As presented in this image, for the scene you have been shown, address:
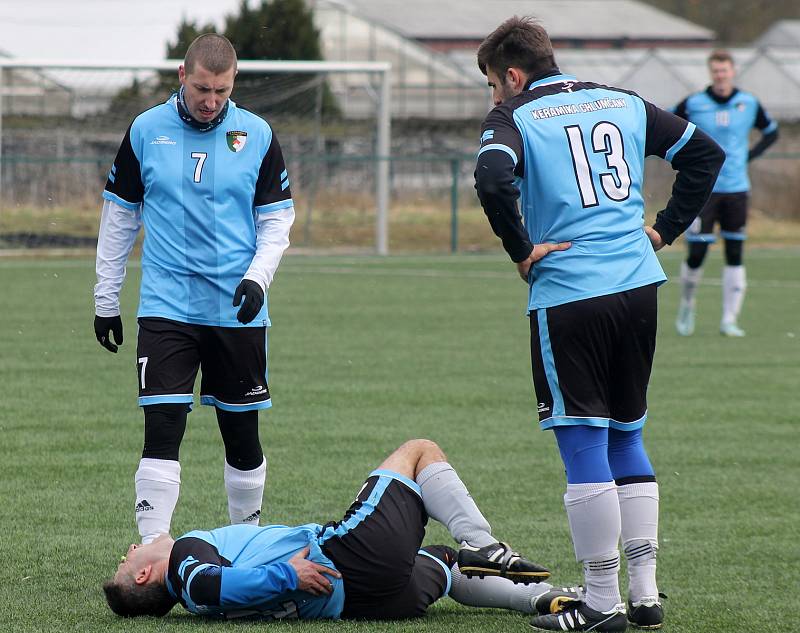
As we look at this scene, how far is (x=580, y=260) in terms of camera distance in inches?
178

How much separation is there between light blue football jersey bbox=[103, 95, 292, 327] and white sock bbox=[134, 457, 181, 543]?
0.58 meters

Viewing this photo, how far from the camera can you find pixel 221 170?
208 inches

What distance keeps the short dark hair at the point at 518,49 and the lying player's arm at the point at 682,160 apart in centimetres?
42

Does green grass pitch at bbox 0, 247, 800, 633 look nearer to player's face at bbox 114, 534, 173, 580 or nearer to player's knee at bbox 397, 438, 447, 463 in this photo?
player's face at bbox 114, 534, 173, 580

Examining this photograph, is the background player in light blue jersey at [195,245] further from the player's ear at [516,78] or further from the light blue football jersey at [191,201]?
the player's ear at [516,78]

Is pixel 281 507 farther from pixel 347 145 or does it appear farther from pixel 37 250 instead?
pixel 347 145

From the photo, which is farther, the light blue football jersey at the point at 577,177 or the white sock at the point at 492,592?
the white sock at the point at 492,592

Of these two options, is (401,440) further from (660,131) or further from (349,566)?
(660,131)

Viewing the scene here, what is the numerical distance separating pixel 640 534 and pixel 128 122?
2019 centimetres

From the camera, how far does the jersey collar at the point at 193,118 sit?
5254 millimetres

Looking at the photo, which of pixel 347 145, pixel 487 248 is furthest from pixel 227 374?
pixel 347 145

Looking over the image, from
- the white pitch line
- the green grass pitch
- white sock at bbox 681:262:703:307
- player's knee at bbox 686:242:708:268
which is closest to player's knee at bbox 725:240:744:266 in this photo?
player's knee at bbox 686:242:708:268

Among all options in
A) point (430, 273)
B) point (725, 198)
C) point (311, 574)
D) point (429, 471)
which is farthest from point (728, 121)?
point (311, 574)

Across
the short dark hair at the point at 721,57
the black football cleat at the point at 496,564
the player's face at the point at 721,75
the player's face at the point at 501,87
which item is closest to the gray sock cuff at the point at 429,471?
the black football cleat at the point at 496,564
